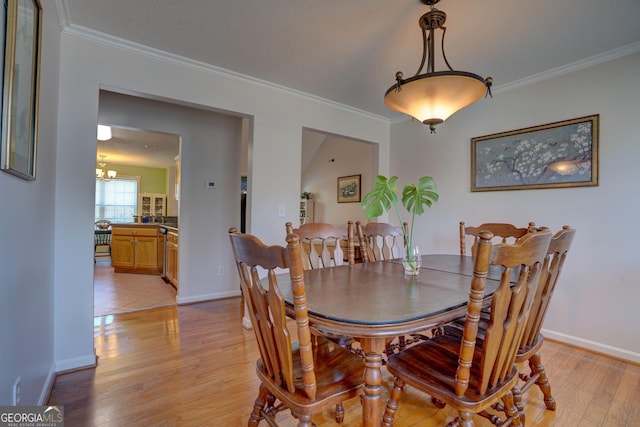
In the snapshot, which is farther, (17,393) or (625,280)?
(625,280)

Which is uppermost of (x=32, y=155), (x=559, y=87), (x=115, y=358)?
(x=559, y=87)

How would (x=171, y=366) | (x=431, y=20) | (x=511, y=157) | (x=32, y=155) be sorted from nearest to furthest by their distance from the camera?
(x=32, y=155) → (x=431, y=20) → (x=171, y=366) → (x=511, y=157)

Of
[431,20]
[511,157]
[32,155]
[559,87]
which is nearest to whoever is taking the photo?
[32,155]

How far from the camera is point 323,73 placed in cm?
272

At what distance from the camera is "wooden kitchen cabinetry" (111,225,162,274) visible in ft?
16.2

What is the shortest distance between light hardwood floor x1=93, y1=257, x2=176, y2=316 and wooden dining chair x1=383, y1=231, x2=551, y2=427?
3206mm

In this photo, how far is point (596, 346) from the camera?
2383 mm

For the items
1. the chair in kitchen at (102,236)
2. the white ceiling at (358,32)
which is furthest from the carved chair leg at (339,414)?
the chair in kitchen at (102,236)

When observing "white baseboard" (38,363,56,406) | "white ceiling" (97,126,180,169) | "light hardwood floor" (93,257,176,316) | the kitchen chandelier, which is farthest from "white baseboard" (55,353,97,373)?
"white ceiling" (97,126,180,169)

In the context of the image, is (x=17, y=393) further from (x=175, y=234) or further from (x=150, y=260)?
(x=150, y=260)

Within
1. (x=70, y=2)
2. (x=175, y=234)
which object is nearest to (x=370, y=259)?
(x=70, y=2)

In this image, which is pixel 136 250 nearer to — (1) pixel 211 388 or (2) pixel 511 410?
(1) pixel 211 388

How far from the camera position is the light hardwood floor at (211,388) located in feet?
5.12

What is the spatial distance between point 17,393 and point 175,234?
9.77 feet
